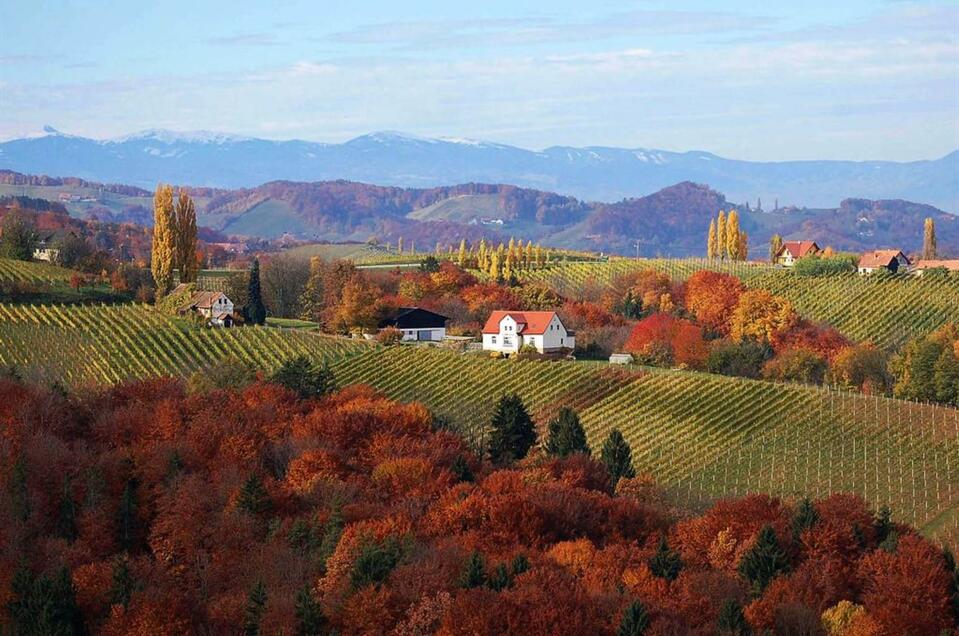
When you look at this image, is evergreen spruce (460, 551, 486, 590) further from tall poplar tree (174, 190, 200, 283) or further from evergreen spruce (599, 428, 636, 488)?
tall poplar tree (174, 190, 200, 283)

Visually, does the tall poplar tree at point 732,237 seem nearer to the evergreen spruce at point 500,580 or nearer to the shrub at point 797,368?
the shrub at point 797,368

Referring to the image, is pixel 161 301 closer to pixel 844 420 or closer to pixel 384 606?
pixel 844 420

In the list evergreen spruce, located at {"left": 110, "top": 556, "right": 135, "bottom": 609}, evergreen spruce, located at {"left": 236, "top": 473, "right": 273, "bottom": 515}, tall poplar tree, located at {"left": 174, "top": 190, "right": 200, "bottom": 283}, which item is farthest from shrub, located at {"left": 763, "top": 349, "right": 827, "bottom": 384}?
evergreen spruce, located at {"left": 110, "top": 556, "right": 135, "bottom": 609}

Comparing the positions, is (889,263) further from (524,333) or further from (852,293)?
(524,333)

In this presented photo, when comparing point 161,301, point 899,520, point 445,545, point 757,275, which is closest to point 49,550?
point 445,545

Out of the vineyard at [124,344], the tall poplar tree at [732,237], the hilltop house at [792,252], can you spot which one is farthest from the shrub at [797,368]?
the hilltop house at [792,252]

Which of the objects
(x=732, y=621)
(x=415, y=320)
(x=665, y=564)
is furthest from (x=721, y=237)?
(x=732, y=621)
